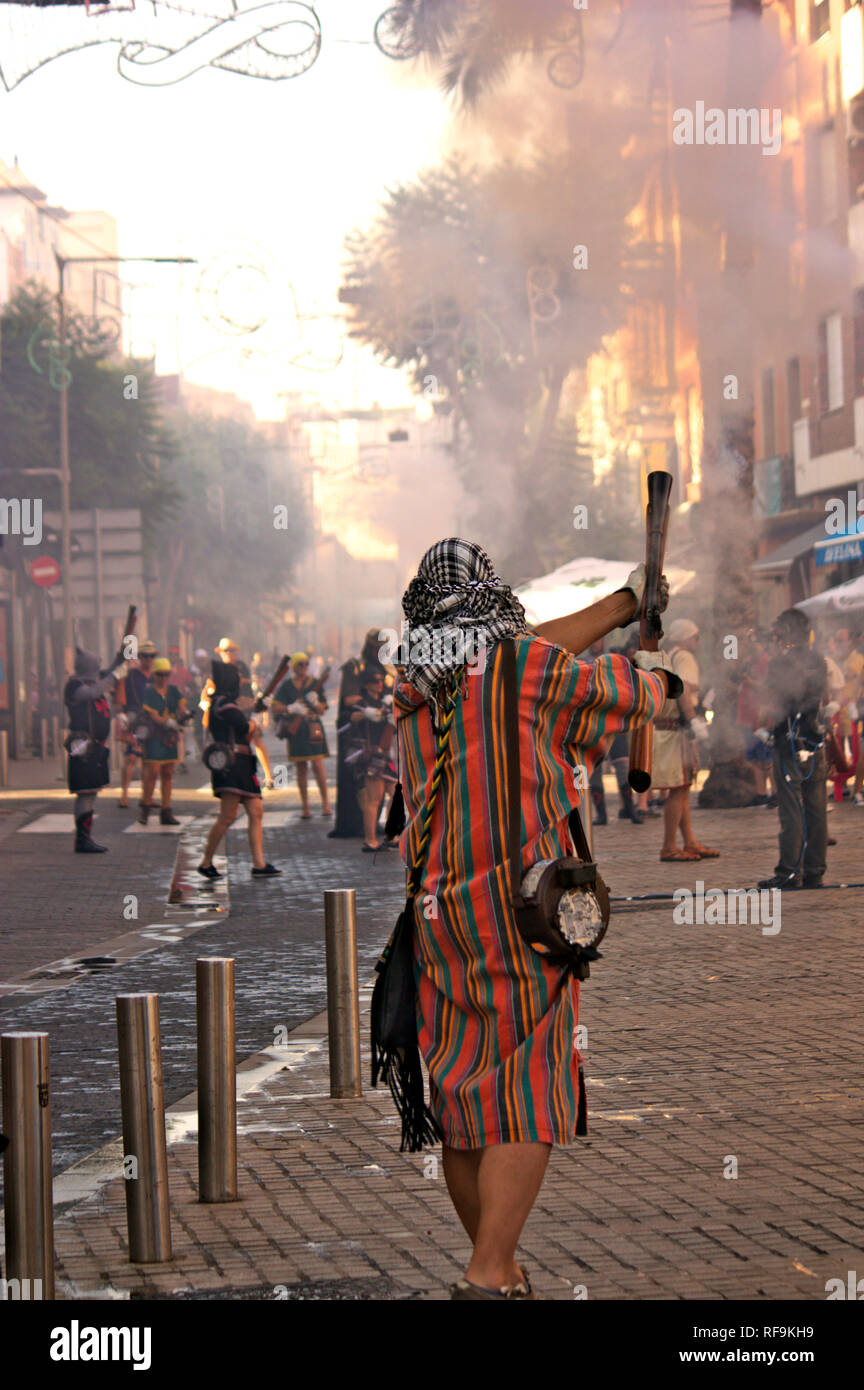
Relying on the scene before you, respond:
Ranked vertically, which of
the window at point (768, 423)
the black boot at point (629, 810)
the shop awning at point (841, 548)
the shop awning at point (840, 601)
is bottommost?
the black boot at point (629, 810)

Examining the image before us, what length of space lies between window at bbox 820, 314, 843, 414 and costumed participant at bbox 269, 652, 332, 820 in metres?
5.78

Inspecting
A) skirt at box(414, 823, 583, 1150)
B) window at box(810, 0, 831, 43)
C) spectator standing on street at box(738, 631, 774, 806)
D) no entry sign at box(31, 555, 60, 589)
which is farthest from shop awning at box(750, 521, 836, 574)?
skirt at box(414, 823, 583, 1150)

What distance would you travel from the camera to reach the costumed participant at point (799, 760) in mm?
10852

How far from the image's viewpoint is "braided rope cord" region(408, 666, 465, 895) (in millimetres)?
3679

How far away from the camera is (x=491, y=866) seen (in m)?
3.62

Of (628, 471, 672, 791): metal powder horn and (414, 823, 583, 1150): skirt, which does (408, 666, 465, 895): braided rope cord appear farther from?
(628, 471, 672, 791): metal powder horn

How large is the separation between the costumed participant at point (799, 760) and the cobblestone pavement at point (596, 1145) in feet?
4.73

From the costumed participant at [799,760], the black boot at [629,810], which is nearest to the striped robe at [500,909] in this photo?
the costumed participant at [799,760]

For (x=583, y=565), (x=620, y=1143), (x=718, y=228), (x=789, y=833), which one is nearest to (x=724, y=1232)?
(x=620, y=1143)

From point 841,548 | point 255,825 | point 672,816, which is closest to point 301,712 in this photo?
point 255,825

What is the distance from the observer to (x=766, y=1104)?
562 centimetres

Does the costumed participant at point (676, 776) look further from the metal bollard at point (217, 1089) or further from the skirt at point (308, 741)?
the metal bollard at point (217, 1089)
